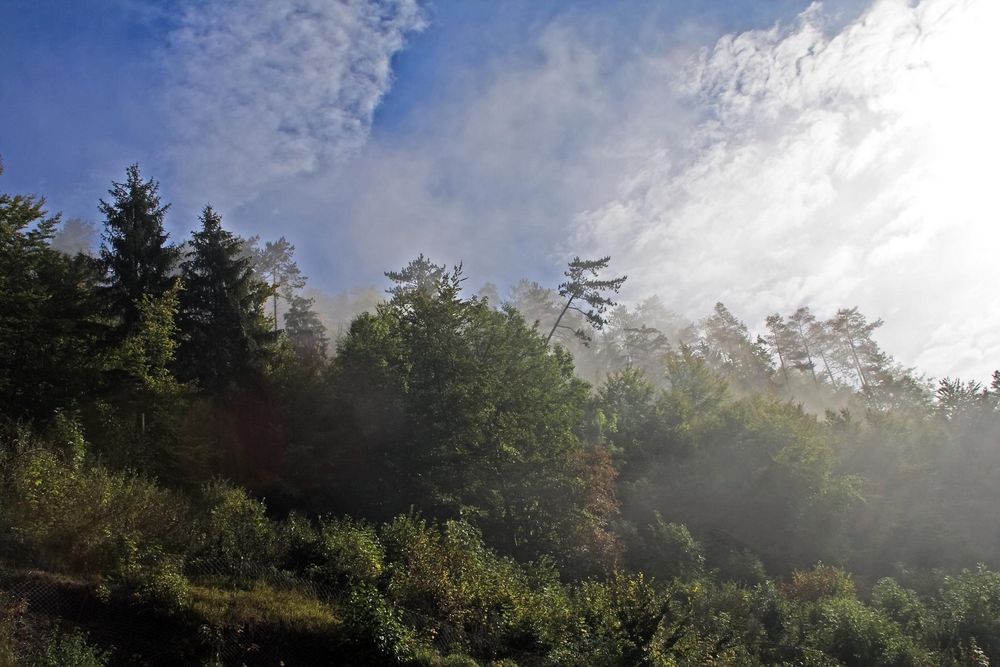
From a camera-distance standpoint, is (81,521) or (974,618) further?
(974,618)

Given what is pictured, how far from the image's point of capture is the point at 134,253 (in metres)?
22.1

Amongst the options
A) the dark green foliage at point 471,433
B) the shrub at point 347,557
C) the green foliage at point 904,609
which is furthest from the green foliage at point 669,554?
the shrub at point 347,557

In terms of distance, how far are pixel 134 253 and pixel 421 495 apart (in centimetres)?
1493

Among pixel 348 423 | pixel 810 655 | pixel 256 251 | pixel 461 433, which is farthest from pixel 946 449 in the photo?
pixel 256 251

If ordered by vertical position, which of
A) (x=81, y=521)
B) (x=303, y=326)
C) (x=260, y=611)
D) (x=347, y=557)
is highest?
(x=303, y=326)

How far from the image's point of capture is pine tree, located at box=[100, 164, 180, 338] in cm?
2159

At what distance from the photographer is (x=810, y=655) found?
14.6 m

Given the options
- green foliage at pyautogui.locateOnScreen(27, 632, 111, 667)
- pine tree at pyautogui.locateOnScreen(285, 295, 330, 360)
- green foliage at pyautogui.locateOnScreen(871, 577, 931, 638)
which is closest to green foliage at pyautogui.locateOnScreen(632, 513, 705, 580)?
green foliage at pyautogui.locateOnScreen(871, 577, 931, 638)

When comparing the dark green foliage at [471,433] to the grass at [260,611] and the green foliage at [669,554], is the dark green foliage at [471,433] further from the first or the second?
the grass at [260,611]

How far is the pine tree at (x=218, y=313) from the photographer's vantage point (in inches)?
922

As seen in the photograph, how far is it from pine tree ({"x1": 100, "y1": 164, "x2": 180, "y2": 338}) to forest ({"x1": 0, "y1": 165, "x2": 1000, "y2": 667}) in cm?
9

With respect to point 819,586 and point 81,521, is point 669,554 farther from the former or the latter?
point 81,521

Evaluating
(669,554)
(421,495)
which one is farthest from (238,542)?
(669,554)

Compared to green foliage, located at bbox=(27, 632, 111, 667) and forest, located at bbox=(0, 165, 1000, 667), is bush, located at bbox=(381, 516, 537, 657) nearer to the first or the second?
forest, located at bbox=(0, 165, 1000, 667)
